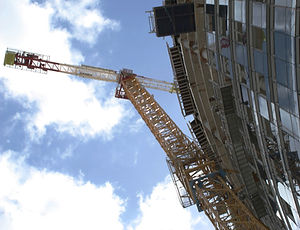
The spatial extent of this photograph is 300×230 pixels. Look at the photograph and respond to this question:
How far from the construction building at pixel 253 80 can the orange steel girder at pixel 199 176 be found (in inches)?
66.7

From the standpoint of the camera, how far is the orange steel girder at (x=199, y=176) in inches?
1369

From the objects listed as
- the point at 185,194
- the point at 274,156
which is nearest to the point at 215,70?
the point at 274,156

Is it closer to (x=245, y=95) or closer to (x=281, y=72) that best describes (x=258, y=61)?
(x=281, y=72)

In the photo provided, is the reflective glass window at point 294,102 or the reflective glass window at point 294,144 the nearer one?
the reflective glass window at point 294,102

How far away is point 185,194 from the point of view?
133 feet

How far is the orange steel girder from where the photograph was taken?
34.8 meters

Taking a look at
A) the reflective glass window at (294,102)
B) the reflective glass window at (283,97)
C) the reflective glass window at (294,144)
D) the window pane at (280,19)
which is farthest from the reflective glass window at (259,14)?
the reflective glass window at (294,144)

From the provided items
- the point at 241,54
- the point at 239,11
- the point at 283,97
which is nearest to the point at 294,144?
the point at 283,97

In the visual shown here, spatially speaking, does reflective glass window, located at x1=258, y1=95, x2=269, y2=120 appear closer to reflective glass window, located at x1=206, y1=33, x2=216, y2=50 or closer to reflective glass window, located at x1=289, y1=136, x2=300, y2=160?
reflective glass window, located at x1=289, y1=136, x2=300, y2=160

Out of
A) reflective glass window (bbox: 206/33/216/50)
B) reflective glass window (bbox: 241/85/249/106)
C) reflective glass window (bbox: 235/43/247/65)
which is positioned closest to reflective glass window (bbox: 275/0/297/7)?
reflective glass window (bbox: 235/43/247/65)

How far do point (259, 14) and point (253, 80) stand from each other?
488cm

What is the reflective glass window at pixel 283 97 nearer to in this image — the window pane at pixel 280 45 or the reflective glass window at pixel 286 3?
the window pane at pixel 280 45

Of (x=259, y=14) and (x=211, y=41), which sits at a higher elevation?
(x=211, y=41)

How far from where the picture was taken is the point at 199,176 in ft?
129
